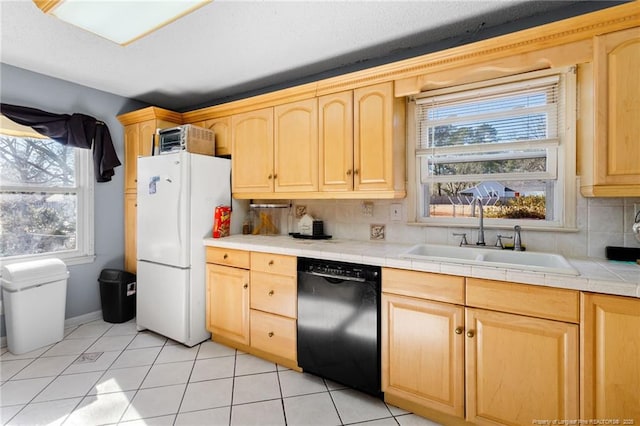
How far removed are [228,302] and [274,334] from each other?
0.51 meters

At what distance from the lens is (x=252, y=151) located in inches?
107

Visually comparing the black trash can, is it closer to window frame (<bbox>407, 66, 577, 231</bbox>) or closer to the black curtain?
the black curtain

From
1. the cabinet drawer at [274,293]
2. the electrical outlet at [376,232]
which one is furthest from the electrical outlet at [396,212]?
the cabinet drawer at [274,293]

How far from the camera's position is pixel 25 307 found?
7.86 feet

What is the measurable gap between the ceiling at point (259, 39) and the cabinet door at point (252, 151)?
17.0 inches

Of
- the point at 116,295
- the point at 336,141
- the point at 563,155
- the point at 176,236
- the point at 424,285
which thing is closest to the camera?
the point at 424,285

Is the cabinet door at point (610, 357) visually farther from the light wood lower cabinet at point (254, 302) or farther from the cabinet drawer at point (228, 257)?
the cabinet drawer at point (228, 257)

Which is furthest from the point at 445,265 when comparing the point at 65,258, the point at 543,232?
the point at 65,258

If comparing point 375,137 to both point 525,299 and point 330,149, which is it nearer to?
point 330,149

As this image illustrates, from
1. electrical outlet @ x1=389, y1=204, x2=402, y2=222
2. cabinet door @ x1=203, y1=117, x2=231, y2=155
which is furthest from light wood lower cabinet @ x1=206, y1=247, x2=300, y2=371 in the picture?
cabinet door @ x1=203, y1=117, x2=231, y2=155

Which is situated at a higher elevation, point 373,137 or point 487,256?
point 373,137

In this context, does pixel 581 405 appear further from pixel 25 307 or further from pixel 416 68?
pixel 25 307

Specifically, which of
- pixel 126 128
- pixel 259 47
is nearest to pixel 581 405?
pixel 259 47

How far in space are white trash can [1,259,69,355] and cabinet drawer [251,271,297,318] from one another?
69.5 inches
